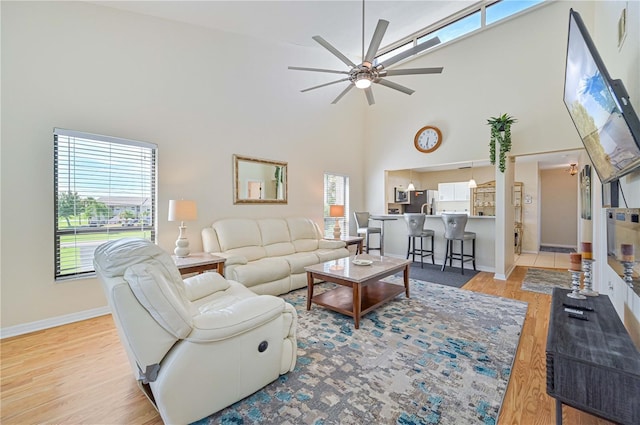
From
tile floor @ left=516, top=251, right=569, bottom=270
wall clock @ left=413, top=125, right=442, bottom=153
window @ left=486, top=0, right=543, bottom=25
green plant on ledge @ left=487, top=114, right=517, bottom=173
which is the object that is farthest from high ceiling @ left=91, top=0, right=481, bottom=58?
tile floor @ left=516, top=251, right=569, bottom=270

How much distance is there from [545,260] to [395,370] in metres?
6.15

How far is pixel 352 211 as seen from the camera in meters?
6.45

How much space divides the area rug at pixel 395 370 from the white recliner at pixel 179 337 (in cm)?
16

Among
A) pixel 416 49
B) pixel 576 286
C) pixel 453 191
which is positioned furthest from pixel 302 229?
pixel 453 191

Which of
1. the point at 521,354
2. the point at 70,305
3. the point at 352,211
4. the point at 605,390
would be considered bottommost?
the point at 521,354

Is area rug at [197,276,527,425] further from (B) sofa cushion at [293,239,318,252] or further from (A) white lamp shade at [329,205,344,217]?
(A) white lamp shade at [329,205,344,217]

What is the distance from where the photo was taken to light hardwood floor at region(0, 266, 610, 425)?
1.54m

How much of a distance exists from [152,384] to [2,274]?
7.87 ft

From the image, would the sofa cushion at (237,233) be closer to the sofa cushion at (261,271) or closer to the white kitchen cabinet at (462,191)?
the sofa cushion at (261,271)

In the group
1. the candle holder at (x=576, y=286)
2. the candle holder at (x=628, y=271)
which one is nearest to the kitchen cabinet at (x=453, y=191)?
the candle holder at (x=576, y=286)

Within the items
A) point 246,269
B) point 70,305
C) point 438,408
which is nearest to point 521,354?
point 438,408

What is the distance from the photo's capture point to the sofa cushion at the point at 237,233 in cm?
381

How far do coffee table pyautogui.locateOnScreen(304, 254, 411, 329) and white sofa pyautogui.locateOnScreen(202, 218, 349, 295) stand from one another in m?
0.61

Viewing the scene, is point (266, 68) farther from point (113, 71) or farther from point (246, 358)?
point (246, 358)
